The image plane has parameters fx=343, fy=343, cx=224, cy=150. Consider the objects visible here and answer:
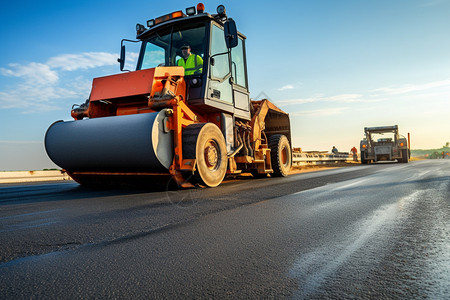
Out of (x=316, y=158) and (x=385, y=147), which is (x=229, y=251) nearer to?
(x=316, y=158)

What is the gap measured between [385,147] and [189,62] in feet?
66.1

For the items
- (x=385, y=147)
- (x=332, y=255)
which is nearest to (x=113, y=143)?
(x=332, y=255)

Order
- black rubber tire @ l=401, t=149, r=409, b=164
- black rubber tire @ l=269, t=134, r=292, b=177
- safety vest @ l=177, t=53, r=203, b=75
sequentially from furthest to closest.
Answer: black rubber tire @ l=401, t=149, r=409, b=164 → black rubber tire @ l=269, t=134, r=292, b=177 → safety vest @ l=177, t=53, r=203, b=75

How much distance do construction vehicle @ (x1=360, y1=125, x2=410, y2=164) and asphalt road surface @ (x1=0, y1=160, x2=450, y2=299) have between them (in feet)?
67.7

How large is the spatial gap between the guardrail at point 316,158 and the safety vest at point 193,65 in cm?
1039

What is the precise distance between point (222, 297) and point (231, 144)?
19.3ft

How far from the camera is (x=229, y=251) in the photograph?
2.18m

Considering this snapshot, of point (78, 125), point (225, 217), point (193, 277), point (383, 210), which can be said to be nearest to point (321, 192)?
point (383, 210)

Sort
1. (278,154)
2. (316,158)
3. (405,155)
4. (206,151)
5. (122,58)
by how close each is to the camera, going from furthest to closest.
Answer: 1. (405,155)
2. (316,158)
3. (278,154)
4. (122,58)
5. (206,151)

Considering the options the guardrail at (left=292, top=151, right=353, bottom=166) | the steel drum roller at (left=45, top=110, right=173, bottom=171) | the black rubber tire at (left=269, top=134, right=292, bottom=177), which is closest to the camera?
the steel drum roller at (left=45, top=110, right=173, bottom=171)

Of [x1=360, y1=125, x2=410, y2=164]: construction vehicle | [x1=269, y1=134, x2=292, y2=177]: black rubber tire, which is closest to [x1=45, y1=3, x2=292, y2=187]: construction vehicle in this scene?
[x1=269, y1=134, x2=292, y2=177]: black rubber tire

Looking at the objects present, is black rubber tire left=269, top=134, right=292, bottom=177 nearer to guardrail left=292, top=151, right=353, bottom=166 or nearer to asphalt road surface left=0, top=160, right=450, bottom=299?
asphalt road surface left=0, top=160, right=450, bottom=299

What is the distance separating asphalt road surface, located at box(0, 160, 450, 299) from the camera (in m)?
1.58

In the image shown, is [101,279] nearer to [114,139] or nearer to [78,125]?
[114,139]
